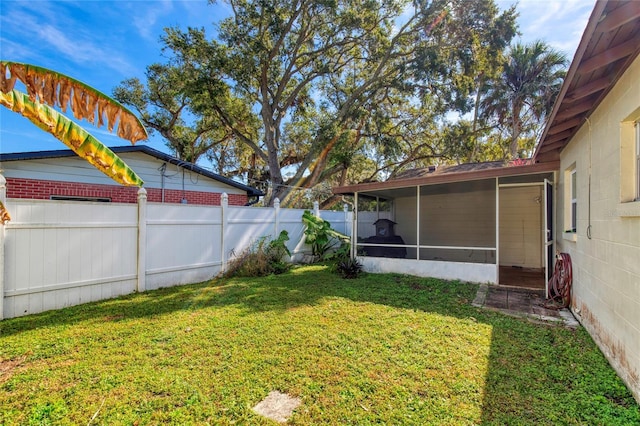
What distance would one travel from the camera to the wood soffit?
2.35 meters

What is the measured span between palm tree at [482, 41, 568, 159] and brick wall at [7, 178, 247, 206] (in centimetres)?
1519

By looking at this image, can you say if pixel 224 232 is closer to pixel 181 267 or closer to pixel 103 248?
pixel 181 267

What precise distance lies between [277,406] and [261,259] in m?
5.79

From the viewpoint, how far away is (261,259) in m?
8.23

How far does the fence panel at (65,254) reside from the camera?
4.64 metres

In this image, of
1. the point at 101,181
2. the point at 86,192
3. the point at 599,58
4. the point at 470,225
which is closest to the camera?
the point at 599,58

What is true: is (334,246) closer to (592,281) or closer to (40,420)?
(592,281)

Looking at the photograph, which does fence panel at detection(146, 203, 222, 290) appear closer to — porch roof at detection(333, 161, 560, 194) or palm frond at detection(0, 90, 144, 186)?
palm frond at detection(0, 90, 144, 186)

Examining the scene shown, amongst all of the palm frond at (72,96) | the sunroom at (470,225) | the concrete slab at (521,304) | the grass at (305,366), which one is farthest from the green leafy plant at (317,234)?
the palm frond at (72,96)

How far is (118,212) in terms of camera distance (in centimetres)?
590

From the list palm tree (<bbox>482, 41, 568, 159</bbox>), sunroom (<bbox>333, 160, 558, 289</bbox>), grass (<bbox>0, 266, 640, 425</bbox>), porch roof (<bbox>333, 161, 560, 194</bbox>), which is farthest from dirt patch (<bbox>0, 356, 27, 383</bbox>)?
palm tree (<bbox>482, 41, 568, 159</bbox>)

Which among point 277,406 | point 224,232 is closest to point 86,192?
point 224,232

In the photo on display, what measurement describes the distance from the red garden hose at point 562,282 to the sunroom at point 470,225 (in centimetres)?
30

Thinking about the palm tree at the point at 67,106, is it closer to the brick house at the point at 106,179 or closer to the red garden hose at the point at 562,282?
the brick house at the point at 106,179
